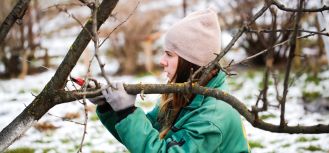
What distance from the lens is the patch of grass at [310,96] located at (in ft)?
→ 20.1

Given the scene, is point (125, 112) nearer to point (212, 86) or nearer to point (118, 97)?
point (118, 97)

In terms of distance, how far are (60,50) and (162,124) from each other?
33.0ft

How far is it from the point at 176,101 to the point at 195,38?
0.97 feet

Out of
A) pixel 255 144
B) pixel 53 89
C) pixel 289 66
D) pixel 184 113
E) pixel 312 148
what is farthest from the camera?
pixel 255 144

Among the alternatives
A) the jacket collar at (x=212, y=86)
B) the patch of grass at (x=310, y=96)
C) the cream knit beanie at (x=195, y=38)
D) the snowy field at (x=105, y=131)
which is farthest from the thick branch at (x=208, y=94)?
the patch of grass at (x=310, y=96)

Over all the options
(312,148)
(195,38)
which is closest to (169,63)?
(195,38)

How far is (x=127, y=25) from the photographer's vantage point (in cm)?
961

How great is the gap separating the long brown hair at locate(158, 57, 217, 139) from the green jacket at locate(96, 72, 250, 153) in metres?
0.07

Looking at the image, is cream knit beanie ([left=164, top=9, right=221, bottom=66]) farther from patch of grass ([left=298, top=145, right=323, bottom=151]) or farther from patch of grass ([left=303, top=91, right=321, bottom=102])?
patch of grass ([left=303, top=91, right=321, bottom=102])

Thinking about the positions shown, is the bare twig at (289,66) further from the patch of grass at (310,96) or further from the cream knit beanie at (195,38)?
the patch of grass at (310,96)

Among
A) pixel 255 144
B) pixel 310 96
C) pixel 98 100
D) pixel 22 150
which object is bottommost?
pixel 22 150

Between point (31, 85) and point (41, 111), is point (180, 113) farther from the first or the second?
point (31, 85)

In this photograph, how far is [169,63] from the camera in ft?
7.07

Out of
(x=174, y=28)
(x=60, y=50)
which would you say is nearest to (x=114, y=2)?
(x=174, y=28)
